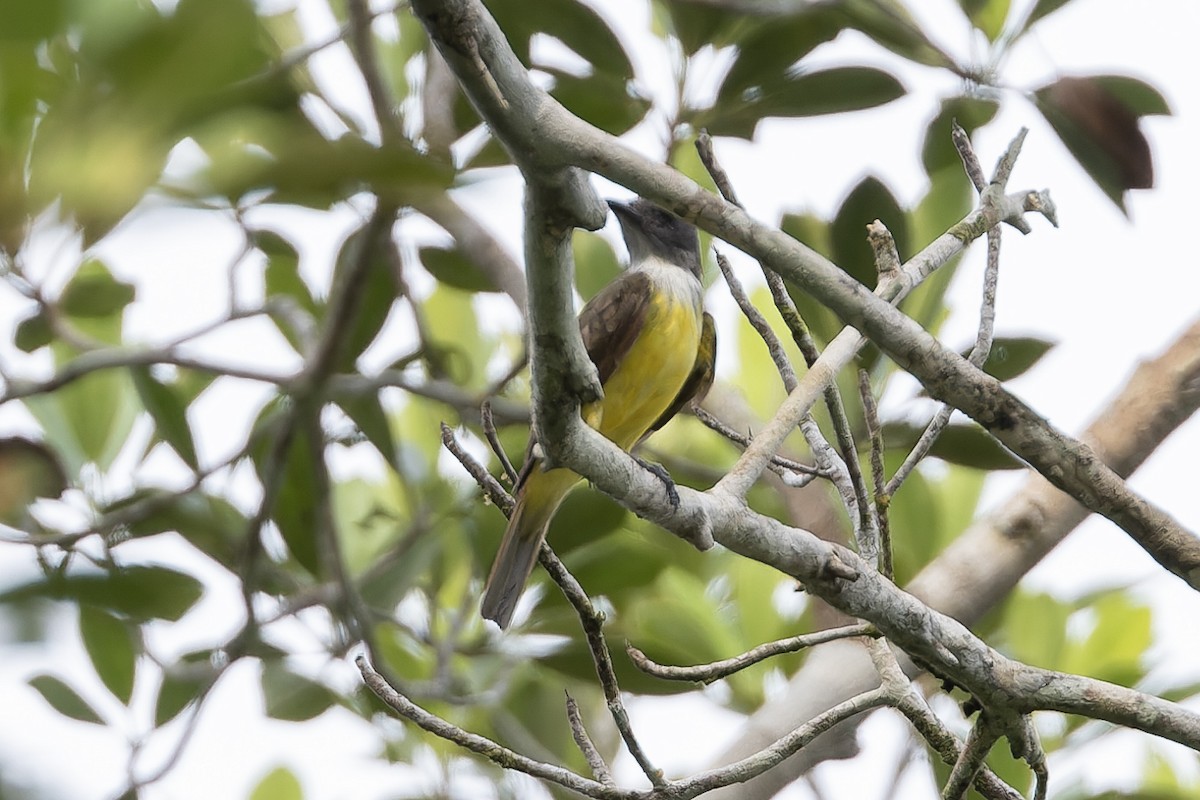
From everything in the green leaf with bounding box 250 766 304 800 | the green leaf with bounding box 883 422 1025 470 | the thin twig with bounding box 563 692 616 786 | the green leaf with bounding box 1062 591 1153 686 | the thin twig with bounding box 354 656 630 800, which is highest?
the green leaf with bounding box 1062 591 1153 686

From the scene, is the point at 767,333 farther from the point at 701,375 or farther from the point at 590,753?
the point at 701,375

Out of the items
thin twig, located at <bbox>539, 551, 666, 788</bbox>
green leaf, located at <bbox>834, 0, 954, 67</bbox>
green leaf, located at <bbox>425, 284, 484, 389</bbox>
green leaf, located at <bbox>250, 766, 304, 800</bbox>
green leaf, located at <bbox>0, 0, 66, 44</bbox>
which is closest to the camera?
green leaf, located at <bbox>0, 0, 66, 44</bbox>

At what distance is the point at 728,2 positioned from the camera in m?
3.14

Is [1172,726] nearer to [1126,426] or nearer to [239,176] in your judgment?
[1126,426]

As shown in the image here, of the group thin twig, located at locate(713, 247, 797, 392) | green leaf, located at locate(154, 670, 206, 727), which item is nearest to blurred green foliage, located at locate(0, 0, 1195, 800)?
green leaf, located at locate(154, 670, 206, 727)

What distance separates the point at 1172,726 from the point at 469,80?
1.43 meters

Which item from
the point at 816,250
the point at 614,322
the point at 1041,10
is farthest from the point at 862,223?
the point at 614,322

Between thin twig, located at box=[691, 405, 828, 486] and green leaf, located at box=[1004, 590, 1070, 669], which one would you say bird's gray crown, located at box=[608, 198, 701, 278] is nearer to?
green leaf, located at box=[1004, 590, 1070, 669]

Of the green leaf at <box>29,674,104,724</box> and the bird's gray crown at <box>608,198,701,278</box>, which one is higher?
the bird's gray crown at <box>608,198,701,278</box>

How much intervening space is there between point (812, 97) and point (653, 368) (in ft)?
2.91

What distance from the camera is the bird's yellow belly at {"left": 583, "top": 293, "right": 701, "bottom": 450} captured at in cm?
368

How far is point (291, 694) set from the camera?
333 centimetres

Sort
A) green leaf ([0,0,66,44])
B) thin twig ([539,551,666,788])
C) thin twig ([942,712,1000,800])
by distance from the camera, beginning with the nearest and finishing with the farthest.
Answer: green leaf ([0,0,66,44])
thin twig ([539,551,666,788])
thin twig ([942,712,1000,800])

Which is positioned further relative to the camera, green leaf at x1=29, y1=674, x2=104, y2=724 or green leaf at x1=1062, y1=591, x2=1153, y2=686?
green leaf at x1=1062, y1=591, x2=1153, y2=686
